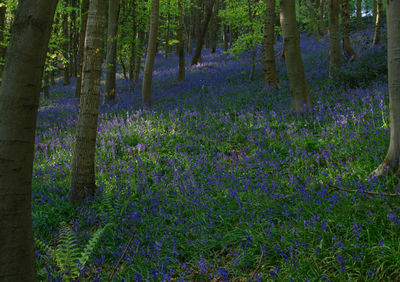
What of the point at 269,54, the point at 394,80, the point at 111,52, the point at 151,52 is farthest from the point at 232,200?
the point at 111,52

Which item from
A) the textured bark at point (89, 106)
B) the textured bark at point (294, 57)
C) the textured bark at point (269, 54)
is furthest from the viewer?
the textured bark at point (269, 54)

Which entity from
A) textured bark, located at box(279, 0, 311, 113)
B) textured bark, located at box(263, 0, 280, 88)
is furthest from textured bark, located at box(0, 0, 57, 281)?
textured bark, located at box(263, 0, 280, 88)

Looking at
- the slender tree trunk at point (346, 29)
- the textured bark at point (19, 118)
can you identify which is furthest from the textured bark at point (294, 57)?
the textured bark at point (19, 118)

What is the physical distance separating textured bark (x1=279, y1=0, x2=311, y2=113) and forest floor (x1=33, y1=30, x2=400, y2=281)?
381mm

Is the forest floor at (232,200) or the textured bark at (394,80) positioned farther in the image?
the textured bark at (394,80)

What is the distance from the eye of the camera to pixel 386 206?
3100mm

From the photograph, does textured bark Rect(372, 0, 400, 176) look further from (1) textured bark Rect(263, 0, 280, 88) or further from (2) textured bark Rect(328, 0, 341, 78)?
A: (1) textured bark Rect(263, 0, 280, 88)

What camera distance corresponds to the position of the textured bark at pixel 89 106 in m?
4.84

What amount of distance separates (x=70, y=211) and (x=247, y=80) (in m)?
10.5

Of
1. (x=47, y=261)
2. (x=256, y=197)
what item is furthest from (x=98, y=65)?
(x=256, y=197)

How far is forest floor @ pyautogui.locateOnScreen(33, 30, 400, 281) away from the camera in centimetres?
302

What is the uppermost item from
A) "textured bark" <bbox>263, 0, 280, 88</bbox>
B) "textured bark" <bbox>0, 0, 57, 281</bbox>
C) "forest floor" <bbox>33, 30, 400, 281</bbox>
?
"textured bark" <bbox>263, 0, 280, 88</bbox>

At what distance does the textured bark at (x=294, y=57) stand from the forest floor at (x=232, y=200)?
1.25 ft

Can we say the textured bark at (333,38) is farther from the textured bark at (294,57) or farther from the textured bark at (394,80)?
the textured bark at (394,80)
